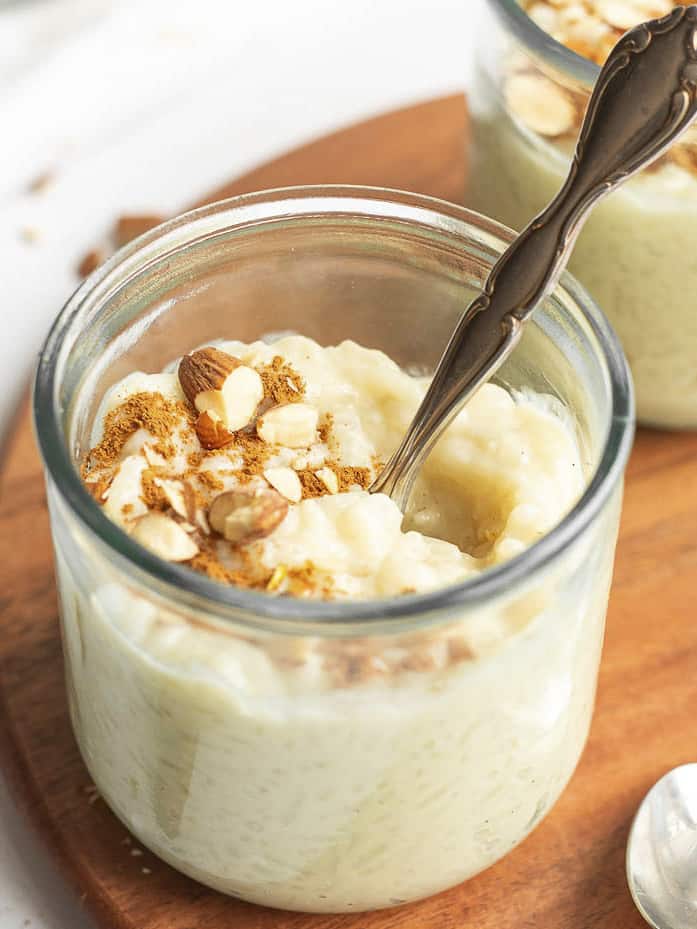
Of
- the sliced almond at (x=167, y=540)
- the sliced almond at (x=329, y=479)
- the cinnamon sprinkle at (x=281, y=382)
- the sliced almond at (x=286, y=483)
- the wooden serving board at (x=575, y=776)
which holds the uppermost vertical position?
the sliced almond at (x=167, y=540)

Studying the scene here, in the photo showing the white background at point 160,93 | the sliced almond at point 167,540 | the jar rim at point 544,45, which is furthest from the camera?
the white background at point 160,93

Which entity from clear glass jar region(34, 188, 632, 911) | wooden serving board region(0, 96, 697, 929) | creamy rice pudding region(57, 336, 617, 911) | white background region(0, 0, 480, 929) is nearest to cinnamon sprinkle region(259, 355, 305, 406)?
creamy rice pudding region(57, 336, 617, 911)

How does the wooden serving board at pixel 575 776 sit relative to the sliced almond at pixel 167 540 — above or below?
below

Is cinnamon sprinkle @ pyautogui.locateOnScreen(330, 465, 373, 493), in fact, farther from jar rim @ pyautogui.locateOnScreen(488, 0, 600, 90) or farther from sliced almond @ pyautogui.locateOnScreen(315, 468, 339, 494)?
jar rim @ pyautogui.locateOnScreen(488, 0, 600, 90)

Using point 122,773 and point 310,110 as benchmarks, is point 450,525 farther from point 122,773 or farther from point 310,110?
point 310,110

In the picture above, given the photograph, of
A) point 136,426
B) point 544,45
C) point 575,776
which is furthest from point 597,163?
point 575,776

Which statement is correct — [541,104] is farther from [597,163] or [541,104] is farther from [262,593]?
[262,593]

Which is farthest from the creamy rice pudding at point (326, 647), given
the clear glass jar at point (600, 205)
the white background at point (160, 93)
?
the white background at point (160, 93)

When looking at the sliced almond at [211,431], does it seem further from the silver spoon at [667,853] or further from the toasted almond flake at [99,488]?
the silver spoon at [667,853]
